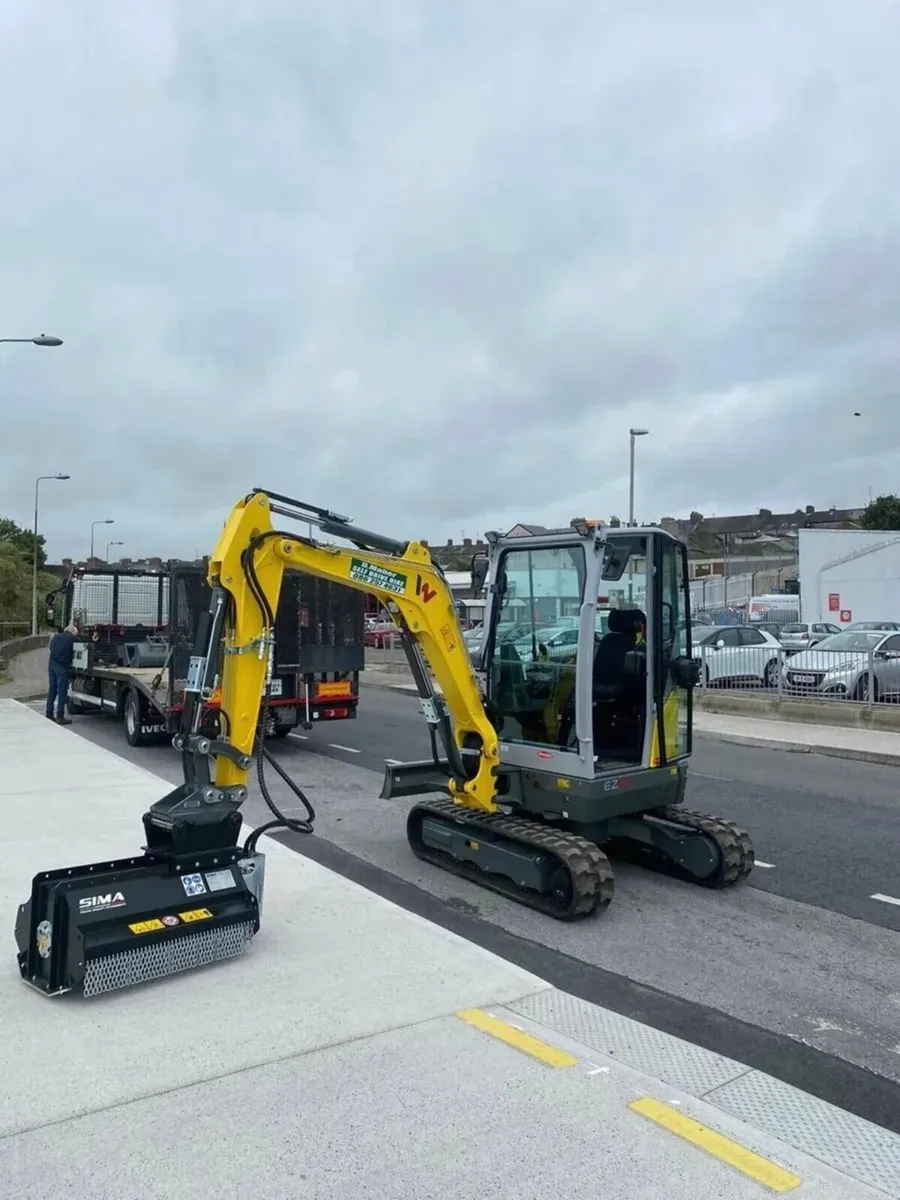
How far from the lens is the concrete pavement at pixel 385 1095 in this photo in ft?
10.3

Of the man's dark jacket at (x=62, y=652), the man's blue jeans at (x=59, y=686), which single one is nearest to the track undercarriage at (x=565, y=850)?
the man's dark jacket at (x=62, y=652)

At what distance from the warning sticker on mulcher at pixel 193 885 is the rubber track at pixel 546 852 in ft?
7.15

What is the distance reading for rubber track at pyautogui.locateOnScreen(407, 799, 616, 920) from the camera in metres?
5.91

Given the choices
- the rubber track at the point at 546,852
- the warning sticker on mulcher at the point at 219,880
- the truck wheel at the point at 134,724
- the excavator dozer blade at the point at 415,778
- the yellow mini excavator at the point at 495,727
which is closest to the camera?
the warning sticker on mulcher at the point at 219,880

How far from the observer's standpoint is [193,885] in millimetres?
5016

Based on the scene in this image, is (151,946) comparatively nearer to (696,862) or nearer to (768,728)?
(696,862)

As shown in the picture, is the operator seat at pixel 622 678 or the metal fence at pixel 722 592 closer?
the operator seat at pixel 622 678

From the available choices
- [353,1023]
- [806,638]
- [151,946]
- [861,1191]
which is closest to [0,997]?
[151,946]

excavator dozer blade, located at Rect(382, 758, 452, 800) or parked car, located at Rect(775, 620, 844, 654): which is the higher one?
parked car, located at Rect(775, 620, 844, 654)

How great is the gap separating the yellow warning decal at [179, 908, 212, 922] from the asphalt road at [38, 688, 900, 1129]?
171cm

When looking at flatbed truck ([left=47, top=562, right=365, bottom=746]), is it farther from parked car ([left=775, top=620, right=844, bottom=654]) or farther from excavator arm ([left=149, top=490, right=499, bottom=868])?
parked car ([left=775, top=620, right=844, bottom=654])

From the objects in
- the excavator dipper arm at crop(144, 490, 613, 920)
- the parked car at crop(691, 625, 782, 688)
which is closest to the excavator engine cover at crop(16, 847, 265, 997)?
the excavator dipper arm at crop(144, 490, 613, 920)

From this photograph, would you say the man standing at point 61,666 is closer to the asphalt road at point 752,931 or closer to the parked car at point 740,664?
the asphalt road at point 752,931

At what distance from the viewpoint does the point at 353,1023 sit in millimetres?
4312
